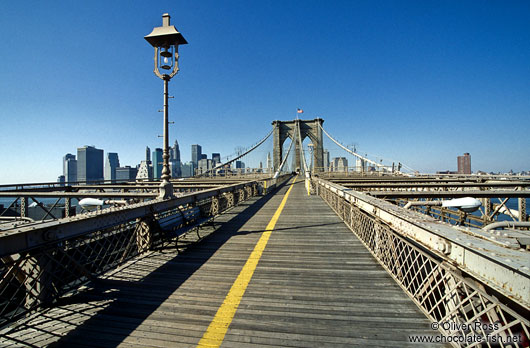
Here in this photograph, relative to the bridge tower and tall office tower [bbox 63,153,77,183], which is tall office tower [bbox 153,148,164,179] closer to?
the bridge tower

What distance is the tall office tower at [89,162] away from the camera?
8616 cm

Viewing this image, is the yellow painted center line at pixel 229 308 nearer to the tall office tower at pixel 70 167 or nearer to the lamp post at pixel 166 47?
the lamp post at pixel 166 47

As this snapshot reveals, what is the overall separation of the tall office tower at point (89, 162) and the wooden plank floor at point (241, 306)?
100m

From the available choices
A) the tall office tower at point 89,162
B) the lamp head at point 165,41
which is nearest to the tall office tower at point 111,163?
the tall office tower at point 89,162

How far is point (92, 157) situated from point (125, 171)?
60.4ft

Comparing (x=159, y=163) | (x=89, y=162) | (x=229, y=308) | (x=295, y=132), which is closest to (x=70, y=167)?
(x=89, y=162)

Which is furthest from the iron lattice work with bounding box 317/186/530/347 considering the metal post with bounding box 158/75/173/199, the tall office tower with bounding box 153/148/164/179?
the tall office tower with bounding box 153/148/164/179

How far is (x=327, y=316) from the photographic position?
8.93 ft

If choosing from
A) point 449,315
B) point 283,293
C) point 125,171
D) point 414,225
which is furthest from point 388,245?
point 125,171

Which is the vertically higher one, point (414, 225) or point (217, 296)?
point (414, 225)

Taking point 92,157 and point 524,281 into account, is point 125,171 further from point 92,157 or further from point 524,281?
point 524,281

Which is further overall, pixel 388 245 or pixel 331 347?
pixel 388 245

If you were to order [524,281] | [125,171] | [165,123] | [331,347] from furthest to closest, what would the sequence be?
[125,171]
[165,123]
[331,347]
[524,281]

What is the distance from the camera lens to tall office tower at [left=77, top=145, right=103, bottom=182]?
283 ft
